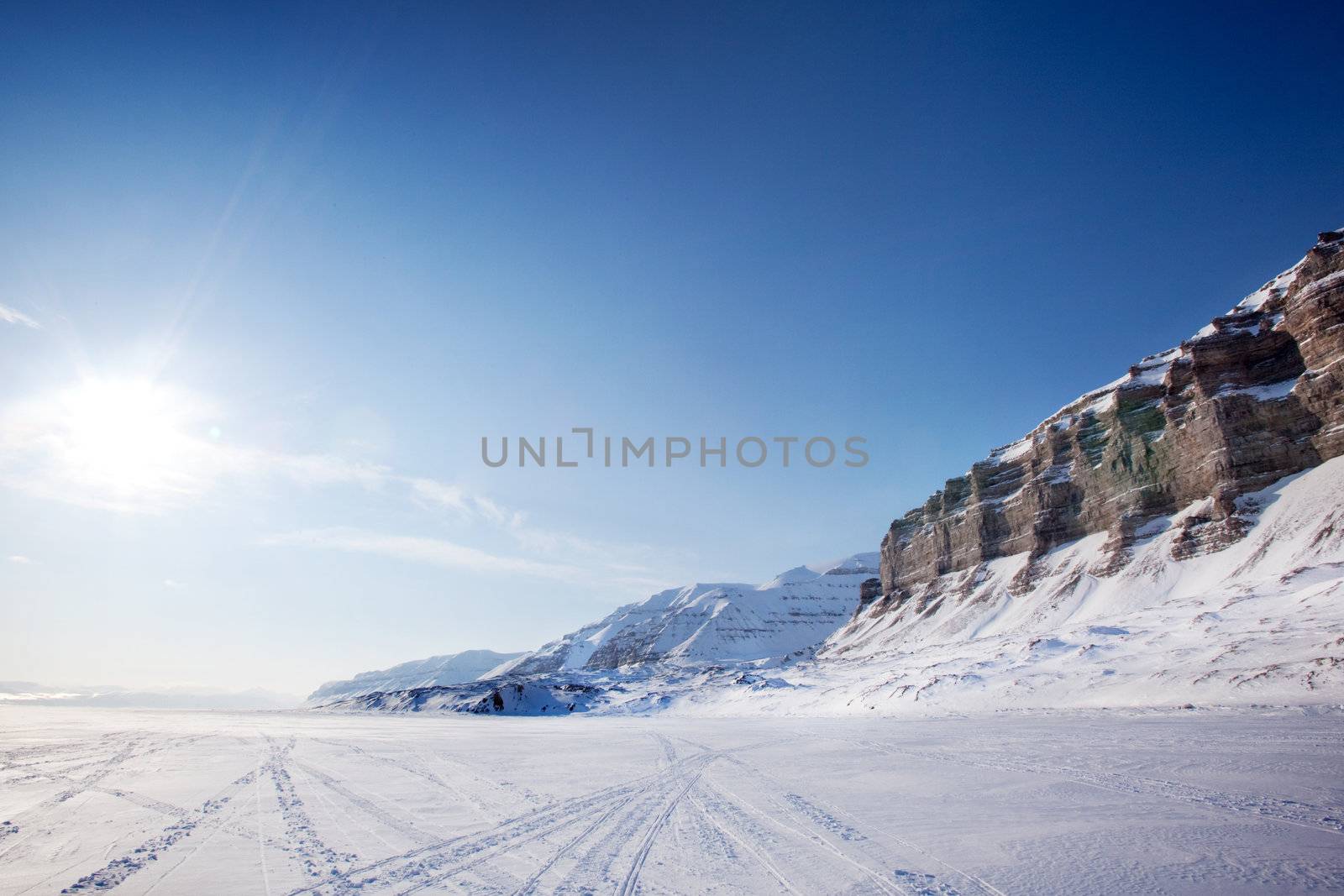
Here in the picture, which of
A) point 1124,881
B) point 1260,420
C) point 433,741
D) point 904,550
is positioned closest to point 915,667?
point 433,741

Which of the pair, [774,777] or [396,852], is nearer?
[396,852]

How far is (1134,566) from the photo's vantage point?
58750 mm

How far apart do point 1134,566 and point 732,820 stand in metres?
67.8

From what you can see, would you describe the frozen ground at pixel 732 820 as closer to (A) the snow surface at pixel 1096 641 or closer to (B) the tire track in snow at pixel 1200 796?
(B) the tire track in snow at pixel 1200 796

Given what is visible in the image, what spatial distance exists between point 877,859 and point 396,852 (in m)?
5.89

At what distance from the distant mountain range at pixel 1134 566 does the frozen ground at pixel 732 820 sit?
14.3 metres

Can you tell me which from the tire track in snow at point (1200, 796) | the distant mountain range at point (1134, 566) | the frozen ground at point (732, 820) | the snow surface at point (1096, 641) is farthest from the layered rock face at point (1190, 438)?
the tire track in snow at point (1200, 796)

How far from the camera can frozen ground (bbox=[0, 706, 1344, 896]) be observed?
6.09 metres

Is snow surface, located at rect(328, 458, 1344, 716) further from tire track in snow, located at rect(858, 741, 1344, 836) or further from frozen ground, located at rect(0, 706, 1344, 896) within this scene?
tire track in snow, located at rect(858, 741, 1344, 836)

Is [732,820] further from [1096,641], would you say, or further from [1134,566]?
[1134,566]

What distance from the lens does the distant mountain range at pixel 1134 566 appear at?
29.1 metres

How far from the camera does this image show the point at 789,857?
271 inches

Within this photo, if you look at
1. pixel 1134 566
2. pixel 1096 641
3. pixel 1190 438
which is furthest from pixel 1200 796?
pixel 1190 438

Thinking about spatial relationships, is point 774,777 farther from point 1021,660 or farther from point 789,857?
point 1021,660
